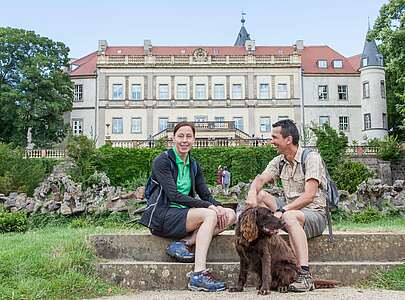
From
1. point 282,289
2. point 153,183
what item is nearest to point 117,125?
point 153,183

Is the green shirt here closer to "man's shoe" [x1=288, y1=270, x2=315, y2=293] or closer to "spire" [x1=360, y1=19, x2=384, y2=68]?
"man's shoe" [x1=288, y1=270, x2=315, y2=293]

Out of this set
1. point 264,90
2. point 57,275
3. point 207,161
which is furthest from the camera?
point 264,90

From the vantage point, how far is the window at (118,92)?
4875 cm

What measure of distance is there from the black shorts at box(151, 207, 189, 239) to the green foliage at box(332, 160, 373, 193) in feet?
72.6

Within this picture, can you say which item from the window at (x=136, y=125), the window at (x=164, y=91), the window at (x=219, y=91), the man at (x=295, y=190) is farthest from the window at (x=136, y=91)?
the man at (x=295, y=190)

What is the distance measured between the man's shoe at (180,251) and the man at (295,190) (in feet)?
2.36

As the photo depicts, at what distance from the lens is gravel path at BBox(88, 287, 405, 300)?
409 cm

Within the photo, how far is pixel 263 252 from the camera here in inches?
168

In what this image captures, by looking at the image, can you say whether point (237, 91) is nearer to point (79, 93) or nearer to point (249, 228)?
point (79, 93)

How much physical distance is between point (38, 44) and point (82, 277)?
41112 mm

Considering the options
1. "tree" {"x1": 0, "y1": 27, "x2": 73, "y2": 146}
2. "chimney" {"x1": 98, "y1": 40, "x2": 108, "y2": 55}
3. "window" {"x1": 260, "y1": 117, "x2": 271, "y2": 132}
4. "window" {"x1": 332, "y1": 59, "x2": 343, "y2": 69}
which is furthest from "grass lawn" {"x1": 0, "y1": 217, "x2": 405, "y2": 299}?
"window" {"x1": 332, "y1": 59, "x2": 343, "y2": 69}

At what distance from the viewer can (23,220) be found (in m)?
10.1

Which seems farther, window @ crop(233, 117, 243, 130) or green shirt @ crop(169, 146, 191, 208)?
window @ crop(233, 117, 243, 130)

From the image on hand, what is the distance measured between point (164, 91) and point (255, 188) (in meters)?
44.7
